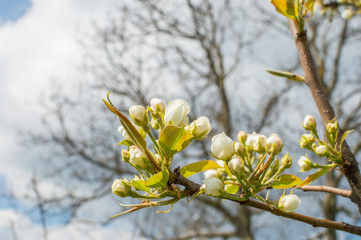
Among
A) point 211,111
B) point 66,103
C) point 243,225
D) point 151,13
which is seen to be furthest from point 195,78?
point 243,225

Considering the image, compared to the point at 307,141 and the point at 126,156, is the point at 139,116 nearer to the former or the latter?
the point at 126,156

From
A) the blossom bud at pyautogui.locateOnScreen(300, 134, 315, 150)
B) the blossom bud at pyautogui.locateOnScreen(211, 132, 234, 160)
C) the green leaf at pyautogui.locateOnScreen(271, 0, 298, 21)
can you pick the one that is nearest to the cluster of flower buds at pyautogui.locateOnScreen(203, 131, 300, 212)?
the blossom bud at pyautogui.locateOnScreen(211, 132, 234, 160)

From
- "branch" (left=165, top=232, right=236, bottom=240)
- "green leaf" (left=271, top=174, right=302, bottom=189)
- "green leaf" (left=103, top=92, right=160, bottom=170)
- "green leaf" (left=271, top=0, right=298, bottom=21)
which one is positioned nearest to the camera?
"green leaf" (left=103, top=92, right=160, bottom=170)

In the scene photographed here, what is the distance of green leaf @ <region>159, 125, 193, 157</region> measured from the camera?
1.44 feet

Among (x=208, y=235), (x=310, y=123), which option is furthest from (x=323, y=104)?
(x=208, y=235)

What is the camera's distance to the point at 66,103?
5750 mm

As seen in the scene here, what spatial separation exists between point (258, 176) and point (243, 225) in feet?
18.9

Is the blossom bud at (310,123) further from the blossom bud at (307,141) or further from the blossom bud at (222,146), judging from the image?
the blossom bud at (222,146)

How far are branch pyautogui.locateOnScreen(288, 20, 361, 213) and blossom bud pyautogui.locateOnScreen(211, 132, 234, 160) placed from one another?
0.23 metres

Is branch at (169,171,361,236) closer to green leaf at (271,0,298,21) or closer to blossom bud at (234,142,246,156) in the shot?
blossom bud at (234,142,246,156)

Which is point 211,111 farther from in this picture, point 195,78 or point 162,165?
point 162,165

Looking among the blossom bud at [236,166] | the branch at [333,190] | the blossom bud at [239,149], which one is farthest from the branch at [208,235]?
the blossom bud at [236,166]

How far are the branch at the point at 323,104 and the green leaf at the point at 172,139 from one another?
32 cm

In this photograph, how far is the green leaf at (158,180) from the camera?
428 millimetres
